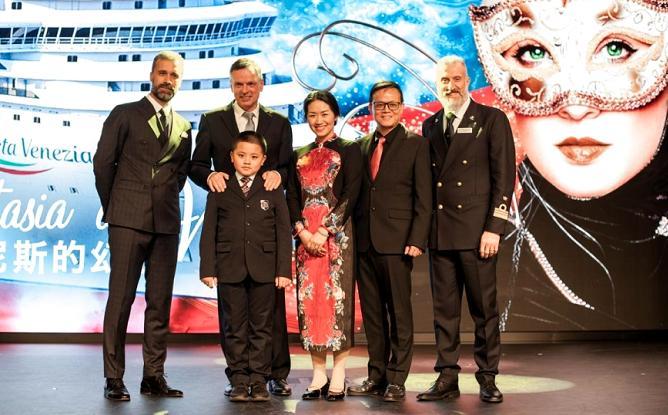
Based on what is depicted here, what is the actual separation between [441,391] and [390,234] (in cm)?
68

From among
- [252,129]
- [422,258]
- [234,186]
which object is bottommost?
[422,258]

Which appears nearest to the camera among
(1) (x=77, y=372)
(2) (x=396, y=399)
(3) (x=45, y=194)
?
(2) (x=396, y=399)

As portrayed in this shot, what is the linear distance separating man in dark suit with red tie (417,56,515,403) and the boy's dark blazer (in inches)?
26.1

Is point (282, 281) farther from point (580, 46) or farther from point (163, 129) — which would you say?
point (580, 46)

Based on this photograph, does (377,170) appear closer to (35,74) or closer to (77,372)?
(77,372)

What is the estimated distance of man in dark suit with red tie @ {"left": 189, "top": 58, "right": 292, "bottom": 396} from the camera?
399cm

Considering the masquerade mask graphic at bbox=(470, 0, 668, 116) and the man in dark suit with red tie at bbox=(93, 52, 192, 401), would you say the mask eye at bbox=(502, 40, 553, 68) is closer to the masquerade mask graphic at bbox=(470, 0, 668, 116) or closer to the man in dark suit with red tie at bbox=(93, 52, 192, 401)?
the masquerade mask graphic at bbox=(470, 0, 668, 116)

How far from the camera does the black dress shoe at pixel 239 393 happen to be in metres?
Result: 3.71

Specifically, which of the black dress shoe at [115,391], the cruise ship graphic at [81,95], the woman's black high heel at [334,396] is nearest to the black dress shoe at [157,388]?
the black dress shoe at [115,391]

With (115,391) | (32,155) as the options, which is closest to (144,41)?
(32,155)

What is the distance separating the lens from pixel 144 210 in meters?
3.87

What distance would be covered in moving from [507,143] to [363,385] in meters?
1.19

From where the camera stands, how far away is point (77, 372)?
4.55m

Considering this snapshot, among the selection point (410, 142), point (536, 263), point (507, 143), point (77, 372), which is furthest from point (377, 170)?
point (536, 263)
